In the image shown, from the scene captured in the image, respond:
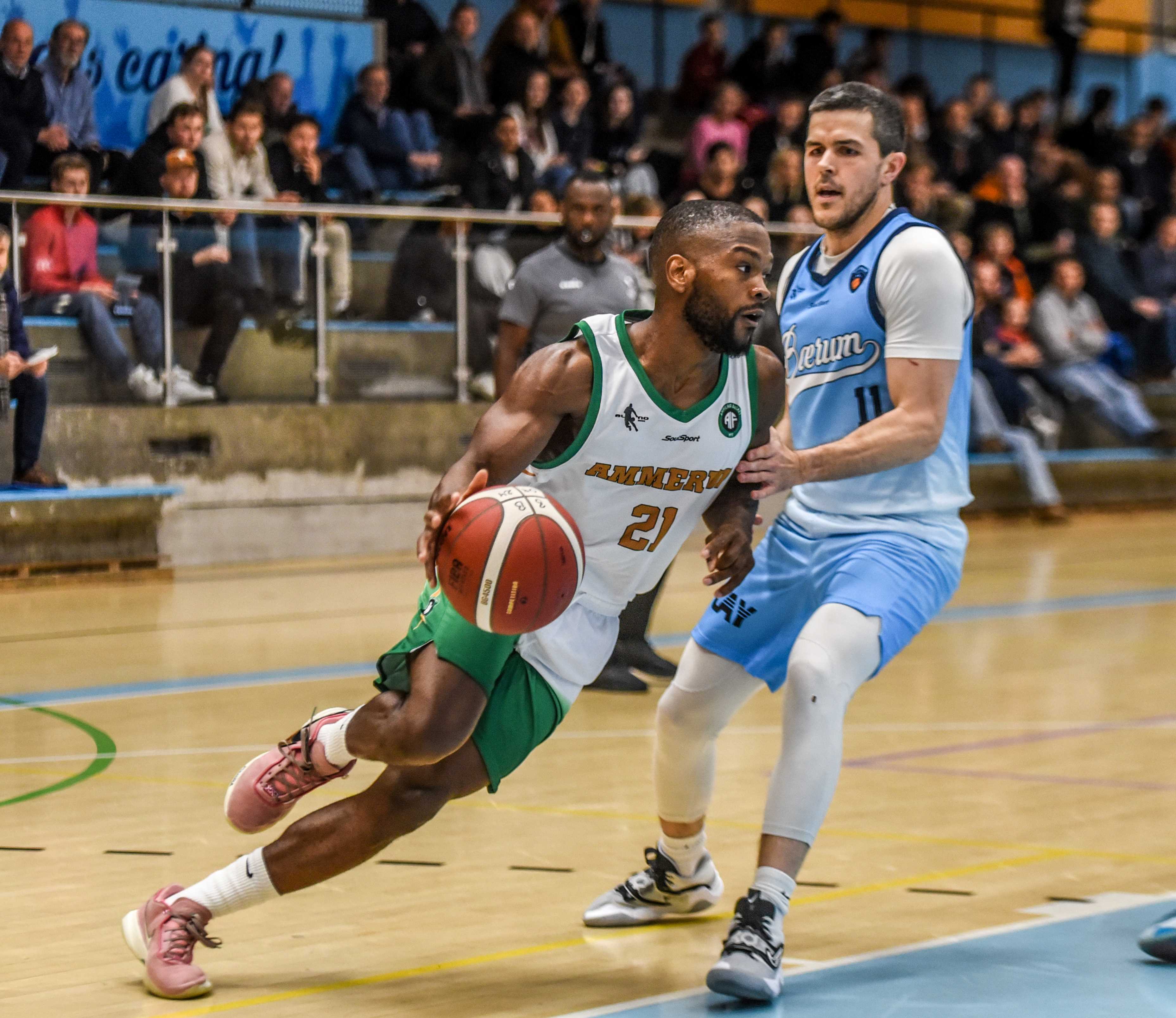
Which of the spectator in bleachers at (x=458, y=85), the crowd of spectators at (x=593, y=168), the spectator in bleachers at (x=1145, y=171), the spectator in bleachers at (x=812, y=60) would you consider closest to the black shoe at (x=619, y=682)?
the crowd of spectators at (x=593, y=168)

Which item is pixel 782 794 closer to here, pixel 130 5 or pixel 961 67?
pixel 130 5

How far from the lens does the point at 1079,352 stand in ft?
54.1

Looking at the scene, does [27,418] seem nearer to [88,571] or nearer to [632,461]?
[88,571]

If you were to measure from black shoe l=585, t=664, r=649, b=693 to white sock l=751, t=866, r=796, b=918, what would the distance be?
3.73 metres

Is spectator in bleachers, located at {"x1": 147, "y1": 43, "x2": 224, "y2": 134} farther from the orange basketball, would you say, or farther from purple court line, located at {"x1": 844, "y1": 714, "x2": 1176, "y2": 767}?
the orange basketball

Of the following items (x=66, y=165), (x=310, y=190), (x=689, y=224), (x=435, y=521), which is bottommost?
(x=435, y=521)

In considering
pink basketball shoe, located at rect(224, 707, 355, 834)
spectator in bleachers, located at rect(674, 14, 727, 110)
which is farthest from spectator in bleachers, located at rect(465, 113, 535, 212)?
pink basketball shoe, located at rect(224, 707, 355, 834)

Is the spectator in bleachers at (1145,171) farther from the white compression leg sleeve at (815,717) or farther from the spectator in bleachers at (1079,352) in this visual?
the white compression leg sleeve at (815,717)

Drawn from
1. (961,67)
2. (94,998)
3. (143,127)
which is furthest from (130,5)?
(961,67)

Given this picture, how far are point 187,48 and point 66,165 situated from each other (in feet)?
5.37

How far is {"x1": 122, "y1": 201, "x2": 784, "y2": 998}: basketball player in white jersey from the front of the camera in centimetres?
376

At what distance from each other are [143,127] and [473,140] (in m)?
3.00

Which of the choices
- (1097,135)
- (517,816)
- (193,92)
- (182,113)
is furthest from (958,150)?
(517,816)

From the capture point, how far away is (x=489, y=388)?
1245cm
